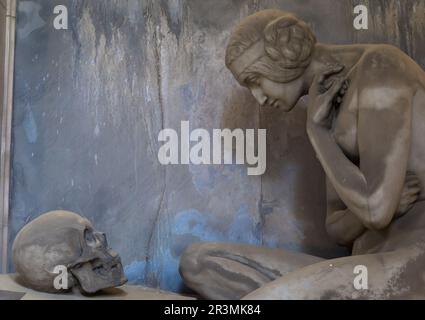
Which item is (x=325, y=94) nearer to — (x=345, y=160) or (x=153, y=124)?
(x=345, y=160)

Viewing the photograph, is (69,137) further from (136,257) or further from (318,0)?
(318,0)

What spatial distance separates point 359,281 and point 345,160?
0.51 meters

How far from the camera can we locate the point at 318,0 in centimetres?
449

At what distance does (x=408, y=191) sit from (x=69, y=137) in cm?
216

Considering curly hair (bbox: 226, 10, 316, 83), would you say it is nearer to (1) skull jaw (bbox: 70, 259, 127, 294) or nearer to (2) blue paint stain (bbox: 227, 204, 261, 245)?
(1) skull jaw (bbox: 70, 259, 127, 294)

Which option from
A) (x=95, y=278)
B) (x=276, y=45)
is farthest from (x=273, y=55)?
(x=95, y=278)

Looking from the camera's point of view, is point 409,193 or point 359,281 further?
point 409,193

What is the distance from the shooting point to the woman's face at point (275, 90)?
3314mm

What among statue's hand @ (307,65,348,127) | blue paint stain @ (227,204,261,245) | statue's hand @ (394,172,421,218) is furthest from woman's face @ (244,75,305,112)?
blue paint stain @ (227,204,261,245)

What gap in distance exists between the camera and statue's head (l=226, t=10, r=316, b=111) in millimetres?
3232

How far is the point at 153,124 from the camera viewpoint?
438 cm

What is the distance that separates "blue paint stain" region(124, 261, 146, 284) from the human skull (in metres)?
0.94

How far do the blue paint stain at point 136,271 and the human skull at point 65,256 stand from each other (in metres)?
0.94
